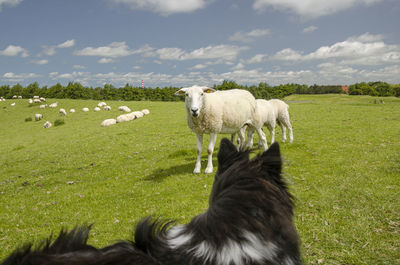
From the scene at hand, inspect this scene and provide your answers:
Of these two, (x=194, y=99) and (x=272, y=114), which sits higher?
(x=194, y=99)

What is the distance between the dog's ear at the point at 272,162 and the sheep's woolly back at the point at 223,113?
804cm

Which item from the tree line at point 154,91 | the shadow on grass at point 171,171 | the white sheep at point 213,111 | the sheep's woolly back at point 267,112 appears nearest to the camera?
the white sheep at point 213,111

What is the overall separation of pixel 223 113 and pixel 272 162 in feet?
28.5

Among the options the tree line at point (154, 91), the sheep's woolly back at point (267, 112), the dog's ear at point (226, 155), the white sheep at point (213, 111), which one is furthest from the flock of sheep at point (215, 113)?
the tree line at point (154, 91)

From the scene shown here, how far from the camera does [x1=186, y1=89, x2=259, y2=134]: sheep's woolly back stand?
10320 millimetres

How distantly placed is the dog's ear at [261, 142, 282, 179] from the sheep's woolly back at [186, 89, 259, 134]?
8044 mm

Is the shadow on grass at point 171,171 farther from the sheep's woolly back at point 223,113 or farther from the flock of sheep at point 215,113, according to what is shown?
the sheep's woolly back at point 223,113

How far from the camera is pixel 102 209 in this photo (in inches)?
324

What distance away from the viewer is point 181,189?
9258mm

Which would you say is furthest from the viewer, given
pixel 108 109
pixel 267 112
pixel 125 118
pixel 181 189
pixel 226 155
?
pixel 108 109

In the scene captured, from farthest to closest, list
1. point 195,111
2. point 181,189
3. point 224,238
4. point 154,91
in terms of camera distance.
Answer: point 154,91 → point 195,111 → point 181,189 → point 224,238

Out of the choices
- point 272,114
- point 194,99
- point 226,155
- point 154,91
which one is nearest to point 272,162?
point 226,155

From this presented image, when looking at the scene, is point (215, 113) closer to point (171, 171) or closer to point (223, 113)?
point (223, 113)

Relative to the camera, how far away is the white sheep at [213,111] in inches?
383
